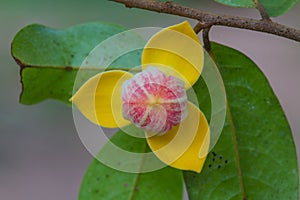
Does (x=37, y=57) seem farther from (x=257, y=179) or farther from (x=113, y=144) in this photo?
(x=257, y=179)

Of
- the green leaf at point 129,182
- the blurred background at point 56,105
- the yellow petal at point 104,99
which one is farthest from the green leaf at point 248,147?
the blurred background at point 56,105

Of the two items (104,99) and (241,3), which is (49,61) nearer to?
(104,99)

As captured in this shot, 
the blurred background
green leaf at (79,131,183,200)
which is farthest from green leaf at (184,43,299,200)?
the blurred background

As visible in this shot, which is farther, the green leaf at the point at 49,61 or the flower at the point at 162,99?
the green leaf at the point at 49,61

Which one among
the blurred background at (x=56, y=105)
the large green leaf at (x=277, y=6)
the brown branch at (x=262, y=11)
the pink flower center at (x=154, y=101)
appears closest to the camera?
the pink flower center at (x=154, y=101)

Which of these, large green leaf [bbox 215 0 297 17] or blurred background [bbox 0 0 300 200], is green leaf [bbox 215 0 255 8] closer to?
large green leaf [bbox 215 0 297 17]

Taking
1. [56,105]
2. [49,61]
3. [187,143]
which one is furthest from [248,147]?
[56,105]

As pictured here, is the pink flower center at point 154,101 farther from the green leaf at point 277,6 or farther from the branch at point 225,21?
the green leaf at point 277,6
